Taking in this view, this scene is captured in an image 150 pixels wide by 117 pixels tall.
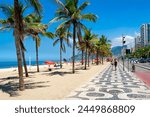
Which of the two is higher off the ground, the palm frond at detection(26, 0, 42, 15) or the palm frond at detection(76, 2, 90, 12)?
the palm frond at detection(76, 2, 90, 12)

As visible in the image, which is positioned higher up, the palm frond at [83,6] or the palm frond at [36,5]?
the palm frond at [83,6]

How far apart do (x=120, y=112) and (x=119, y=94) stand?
725cm

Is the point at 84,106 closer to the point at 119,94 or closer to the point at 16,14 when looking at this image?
the point at 119,94

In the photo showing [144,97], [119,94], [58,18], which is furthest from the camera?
[58,18]

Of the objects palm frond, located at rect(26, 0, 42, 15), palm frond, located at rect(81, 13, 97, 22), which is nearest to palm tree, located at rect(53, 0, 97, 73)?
palm frond, located at rect(81, 13, 97, 22)

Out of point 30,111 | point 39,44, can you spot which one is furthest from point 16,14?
point 39,44

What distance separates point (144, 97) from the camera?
16328mm

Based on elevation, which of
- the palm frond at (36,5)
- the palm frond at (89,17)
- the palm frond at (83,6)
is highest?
the palm frond at (83,6)

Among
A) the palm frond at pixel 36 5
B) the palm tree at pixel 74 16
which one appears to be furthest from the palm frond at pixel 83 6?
the palm frond at pixel 36 5

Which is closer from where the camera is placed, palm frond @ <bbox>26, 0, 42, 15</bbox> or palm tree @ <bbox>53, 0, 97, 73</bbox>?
palm frond @ <bbox>26, 0, 42, 15</bbox>

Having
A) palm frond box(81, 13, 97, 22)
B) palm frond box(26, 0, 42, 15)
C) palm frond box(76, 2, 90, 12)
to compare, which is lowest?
palm frond box(26, 0, 42, 15)

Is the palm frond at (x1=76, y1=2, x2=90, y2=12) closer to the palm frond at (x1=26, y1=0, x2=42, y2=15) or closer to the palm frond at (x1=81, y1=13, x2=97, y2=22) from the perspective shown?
the palm frond at (x1=81, y1=13, x2=97, y2=22)

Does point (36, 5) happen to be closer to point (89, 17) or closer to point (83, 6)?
point (83, 6)

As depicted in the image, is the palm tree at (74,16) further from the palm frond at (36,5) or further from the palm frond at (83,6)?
the palm frond at (36,5)
